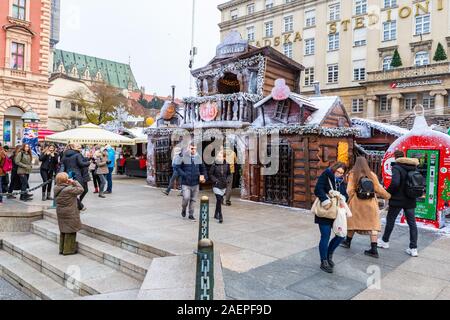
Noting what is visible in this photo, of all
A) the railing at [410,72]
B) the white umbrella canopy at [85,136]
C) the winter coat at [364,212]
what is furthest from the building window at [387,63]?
the winter coat at [364,212]

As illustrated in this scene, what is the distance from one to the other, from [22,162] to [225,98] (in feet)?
22.1

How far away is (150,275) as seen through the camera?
15.5 ft

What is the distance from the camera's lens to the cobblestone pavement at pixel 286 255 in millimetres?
4461

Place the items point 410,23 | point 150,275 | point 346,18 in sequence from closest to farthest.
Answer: point 150,275
point 410,23
point 346,18

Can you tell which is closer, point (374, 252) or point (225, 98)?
point (374, 252)

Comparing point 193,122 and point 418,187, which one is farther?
point 193,122

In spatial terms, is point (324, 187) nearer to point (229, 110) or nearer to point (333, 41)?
point (229, 110)

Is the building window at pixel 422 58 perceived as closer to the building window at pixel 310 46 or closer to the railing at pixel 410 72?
the railing at pixel 410 72

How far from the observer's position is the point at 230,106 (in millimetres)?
12547

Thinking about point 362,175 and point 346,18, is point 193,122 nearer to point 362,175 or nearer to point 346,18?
point 362,175

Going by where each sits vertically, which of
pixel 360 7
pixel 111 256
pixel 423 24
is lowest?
pixel 111 256

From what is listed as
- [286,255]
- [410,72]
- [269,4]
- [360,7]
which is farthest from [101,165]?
[269,4]
